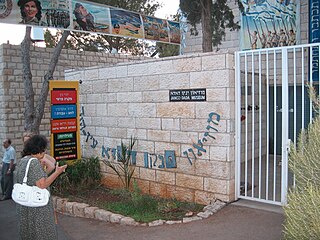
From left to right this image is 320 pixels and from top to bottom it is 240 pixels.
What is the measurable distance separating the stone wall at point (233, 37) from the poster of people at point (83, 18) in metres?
1.67

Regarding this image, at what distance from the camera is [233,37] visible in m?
12.4

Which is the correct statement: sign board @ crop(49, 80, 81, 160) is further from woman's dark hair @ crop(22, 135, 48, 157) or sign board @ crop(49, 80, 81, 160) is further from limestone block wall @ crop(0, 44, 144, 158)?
woman's dark hair @ crop(22, 135, 48, 157)

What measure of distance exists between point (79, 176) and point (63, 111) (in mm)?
1470

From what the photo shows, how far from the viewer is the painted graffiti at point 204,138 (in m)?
6.05

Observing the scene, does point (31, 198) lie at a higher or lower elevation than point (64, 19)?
lower

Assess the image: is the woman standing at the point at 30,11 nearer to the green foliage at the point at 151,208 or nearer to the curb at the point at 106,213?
the curb at the point at 106,213

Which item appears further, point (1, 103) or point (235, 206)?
point (1, 103)

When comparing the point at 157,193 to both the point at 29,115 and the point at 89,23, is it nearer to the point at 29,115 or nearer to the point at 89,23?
the point at 29,115

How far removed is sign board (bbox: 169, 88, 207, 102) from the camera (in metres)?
6.20

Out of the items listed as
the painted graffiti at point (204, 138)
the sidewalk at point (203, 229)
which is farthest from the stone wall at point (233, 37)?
the sidewalk at point (203, 229)

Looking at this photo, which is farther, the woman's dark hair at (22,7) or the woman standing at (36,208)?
the woman's dark hair at (22,7)

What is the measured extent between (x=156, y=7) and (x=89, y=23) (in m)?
9.40

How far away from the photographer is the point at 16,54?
417 inches

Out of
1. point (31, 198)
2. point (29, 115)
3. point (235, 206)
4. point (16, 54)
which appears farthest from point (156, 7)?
point (31, 198)
